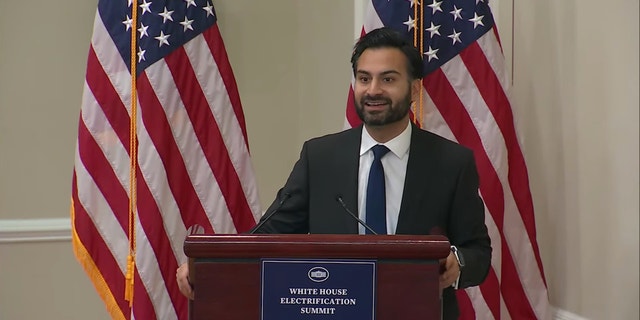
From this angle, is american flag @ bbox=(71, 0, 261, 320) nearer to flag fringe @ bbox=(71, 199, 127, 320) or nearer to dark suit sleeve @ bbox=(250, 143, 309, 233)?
flag fringe @ bbox=(71, 199, 127, 320)

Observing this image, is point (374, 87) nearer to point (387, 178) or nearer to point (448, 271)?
point (387, 178)

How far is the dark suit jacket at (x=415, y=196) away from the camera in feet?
6.20

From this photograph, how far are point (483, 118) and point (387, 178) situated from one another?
0.86 meters

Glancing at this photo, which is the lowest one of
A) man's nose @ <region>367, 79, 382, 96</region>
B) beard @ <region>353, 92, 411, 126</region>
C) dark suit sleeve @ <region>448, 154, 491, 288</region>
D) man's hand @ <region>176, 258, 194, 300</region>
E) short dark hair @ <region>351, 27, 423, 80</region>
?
man's hand @ <region>176, 258, 194, 300</region>

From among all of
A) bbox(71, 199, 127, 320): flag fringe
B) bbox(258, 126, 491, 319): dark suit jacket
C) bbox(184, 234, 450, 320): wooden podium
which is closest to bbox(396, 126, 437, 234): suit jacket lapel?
bbox(258, 126, 491, 319): dark suit jacket

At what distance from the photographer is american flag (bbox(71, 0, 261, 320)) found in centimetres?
280

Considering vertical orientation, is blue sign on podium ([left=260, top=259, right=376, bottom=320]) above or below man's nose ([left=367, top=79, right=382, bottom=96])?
below

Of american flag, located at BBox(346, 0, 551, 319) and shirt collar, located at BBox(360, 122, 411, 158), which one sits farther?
american flag, located at BBox(346, 0, 551, 319)

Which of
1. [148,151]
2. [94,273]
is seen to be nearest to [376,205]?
[148,151]

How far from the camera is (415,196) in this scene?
6.22 ft

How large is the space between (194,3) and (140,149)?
58 cm

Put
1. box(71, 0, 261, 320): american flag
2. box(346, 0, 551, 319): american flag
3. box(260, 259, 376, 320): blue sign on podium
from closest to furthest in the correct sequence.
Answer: box(260, 259, 376, 320): blue sign on podium < box(346, 0, 551, 319): american flag < box(71, 0, 261, 320): american flag

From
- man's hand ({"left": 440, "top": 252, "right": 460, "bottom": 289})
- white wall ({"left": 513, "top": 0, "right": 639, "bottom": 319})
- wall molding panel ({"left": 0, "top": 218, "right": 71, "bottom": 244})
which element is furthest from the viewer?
wall molding panel ({"left": 0, "top": 218, "right": 71, "bottom": 244})

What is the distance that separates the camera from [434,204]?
190cm
